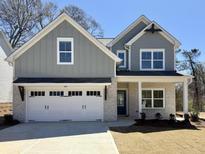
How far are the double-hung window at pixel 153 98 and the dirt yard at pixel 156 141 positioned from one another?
27.0ft

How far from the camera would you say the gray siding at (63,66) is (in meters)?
24.7

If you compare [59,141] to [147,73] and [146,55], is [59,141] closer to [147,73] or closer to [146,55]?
[147,73]

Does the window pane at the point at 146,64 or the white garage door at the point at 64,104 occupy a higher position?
the window pane at the point at 146,64

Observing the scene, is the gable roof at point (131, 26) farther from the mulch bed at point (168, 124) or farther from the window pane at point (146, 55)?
the mulch bed at point (168, 124)

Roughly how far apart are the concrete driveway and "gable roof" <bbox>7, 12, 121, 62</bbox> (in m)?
6.50

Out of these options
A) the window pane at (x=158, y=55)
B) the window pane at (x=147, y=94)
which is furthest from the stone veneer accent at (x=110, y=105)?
the window pane at (x=158, y=55)

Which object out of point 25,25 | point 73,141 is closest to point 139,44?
point 73,141

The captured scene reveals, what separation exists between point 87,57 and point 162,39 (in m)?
6.55

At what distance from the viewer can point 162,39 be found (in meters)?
28.1

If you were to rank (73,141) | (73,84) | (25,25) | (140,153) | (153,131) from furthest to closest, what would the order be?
(25,25)
(73,84)
(153,131)
(73,141)
(140,153)

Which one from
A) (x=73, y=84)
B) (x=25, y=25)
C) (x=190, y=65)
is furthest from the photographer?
(x=25, y=25)

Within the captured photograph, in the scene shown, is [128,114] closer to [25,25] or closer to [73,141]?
[73,141]

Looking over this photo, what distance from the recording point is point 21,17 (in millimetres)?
45844

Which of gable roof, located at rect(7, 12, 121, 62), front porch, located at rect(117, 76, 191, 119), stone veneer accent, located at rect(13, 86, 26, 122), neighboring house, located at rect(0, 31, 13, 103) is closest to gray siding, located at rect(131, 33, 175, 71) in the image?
front porch, located at rect(117, 76, 191, 119)
